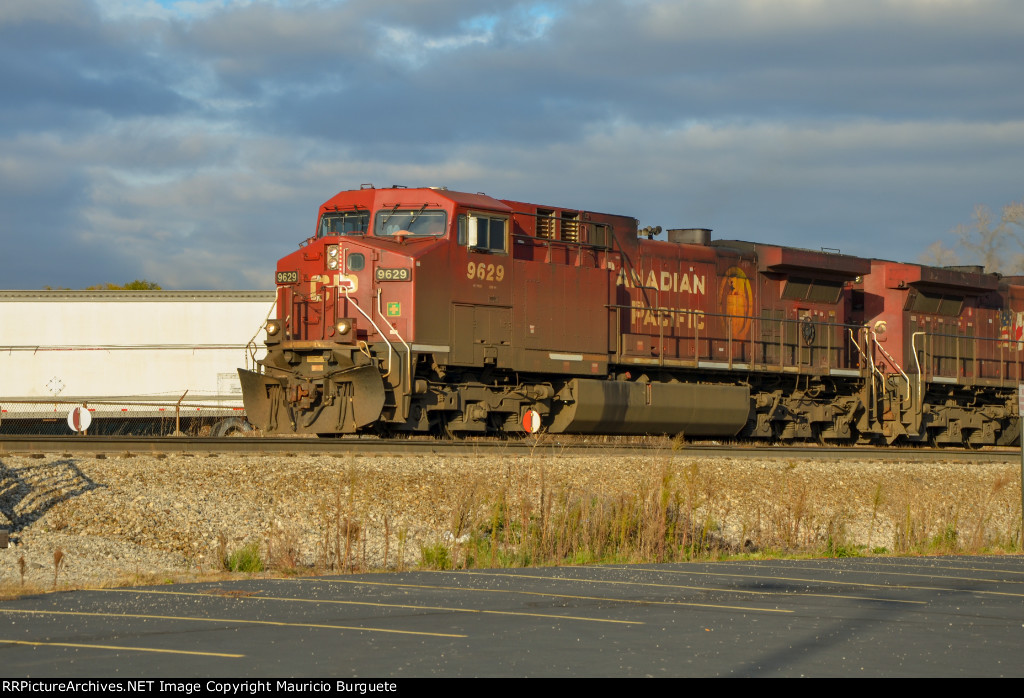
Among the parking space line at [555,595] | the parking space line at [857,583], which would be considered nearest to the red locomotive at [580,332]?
the parking space line at [555,595]

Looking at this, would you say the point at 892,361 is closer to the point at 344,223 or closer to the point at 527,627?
the point at 344,223

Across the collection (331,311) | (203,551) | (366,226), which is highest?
(366,226)

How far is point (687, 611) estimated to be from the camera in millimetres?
7797

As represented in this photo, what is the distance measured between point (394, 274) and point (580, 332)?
139 inches

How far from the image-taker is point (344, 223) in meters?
18.1

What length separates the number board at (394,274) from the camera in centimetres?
1686

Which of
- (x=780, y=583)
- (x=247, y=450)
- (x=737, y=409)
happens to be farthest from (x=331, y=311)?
(x=780, y=583)

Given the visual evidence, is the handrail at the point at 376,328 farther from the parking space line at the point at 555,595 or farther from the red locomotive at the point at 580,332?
the parking space line at the point at 555,595

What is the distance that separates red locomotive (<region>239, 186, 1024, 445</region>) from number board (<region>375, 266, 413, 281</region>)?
3cm

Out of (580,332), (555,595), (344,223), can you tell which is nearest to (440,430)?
(580,332)

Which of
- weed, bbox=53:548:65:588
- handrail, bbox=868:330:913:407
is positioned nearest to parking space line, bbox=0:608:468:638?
weed, bbox=53:548:65:588
